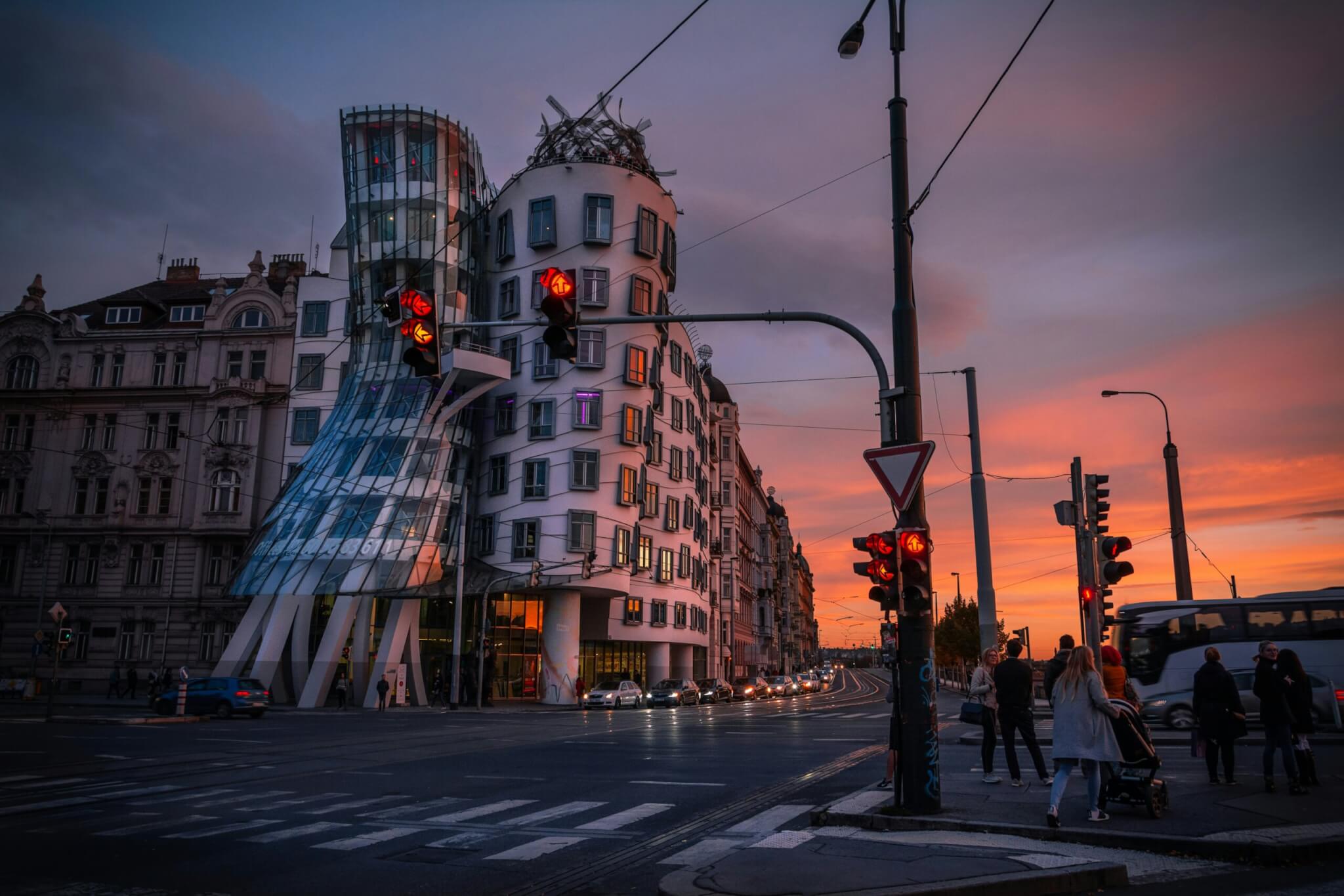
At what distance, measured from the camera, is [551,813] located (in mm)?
11578

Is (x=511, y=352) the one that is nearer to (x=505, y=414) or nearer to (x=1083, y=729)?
(x=505, y=414)

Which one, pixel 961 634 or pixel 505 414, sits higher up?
pixel 505 414

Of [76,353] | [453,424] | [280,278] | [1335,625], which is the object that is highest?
[280,278]

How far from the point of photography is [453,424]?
50.4m

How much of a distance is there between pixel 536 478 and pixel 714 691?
16.2m

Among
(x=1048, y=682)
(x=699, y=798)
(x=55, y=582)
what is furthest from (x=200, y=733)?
(x=55, y=582)

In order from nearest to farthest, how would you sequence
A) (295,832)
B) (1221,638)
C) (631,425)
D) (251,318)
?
1. (295,832)
2. (1221,638)
3. (631,425)
4. (251,318)

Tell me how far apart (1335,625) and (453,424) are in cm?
3779

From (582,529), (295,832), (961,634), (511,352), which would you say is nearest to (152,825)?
(295,832)

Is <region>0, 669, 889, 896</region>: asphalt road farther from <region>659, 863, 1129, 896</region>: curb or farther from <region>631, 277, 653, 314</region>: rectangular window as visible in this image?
<region>631, 277, 653, 314</region>: rectangular window

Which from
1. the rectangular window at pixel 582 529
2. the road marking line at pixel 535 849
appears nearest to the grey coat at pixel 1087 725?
the road marking line at pixel 535 849

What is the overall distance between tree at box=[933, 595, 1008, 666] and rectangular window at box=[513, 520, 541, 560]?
43.3 meters

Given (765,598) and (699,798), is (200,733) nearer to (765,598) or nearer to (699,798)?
(699,798)

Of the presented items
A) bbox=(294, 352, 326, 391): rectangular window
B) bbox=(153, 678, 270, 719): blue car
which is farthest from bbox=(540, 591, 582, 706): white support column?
bbox=(294, 352, 326, 391): rectangular window
